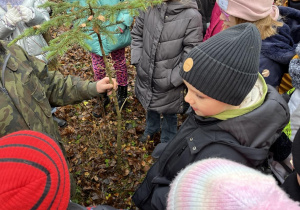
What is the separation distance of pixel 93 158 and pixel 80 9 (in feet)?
8.39

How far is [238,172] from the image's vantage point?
0.99 m

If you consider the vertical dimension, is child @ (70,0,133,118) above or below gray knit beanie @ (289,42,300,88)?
below

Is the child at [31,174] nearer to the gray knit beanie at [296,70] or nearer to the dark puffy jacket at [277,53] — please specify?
the gray knit beanie at [296,70]

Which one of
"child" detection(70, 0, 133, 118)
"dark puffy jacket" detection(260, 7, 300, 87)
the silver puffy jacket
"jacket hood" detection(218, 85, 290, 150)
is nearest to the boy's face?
"jacket hood" detection(218, 85, 290, 150)

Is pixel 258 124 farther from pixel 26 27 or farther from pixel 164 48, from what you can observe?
pixel 26 27

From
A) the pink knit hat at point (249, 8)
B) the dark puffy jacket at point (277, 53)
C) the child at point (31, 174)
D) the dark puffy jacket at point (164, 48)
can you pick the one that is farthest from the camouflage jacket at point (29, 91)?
the dark puffy jacket at point (277, 53)

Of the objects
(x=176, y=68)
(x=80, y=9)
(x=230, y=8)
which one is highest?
(x=80, y=9)

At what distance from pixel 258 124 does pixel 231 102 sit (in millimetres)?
236

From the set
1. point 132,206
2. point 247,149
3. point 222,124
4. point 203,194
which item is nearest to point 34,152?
point 203,194

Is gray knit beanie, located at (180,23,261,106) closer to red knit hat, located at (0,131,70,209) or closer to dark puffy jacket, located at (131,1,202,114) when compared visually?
red knit hat, located at (0,131,70,209)

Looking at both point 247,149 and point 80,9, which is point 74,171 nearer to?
point 80,9

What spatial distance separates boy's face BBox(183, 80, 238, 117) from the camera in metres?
1.63

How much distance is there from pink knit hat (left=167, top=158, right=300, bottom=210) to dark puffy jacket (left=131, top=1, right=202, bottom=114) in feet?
7.28

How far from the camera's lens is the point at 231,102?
1.59m
